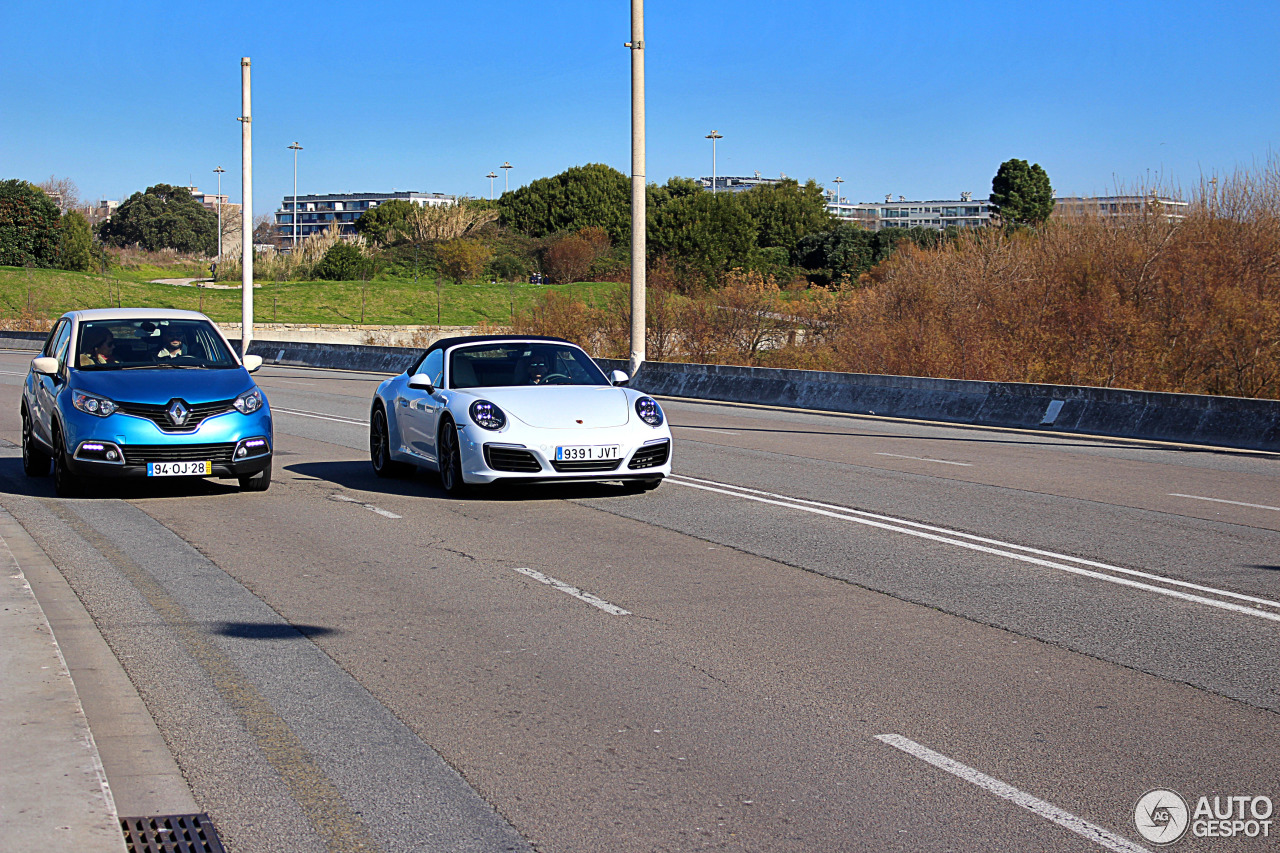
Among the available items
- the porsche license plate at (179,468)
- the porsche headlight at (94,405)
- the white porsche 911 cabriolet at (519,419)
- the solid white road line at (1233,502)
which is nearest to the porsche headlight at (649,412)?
the white porsche 911 cabriolet at (519,419)

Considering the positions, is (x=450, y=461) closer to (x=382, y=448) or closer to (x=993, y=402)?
(x=382, y=448)

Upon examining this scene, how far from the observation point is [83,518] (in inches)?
433

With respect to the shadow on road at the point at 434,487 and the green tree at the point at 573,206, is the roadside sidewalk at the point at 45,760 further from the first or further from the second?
the green tree at the point at 573,206

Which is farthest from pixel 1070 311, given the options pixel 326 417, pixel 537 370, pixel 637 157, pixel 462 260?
pixel 462 260

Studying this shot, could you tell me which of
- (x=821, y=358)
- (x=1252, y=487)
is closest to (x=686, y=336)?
(x=821, y=358)

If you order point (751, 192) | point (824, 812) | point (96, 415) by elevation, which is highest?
point (751, 192)

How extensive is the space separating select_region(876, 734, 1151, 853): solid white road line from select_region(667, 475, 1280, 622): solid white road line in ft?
10.3

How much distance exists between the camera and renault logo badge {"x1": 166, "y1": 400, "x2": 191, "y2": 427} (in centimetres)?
1156

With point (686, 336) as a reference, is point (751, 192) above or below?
above

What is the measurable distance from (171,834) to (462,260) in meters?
87.8

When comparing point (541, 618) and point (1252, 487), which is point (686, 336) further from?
point (541, 618)

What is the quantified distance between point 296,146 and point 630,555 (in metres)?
114

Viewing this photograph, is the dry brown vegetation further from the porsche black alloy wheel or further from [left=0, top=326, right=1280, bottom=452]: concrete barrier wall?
the porsche black alloy wheel

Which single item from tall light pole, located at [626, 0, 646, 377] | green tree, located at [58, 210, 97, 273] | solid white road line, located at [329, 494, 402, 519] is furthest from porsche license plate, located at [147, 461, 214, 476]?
green tree, located at [58, 210, 97, 273]
